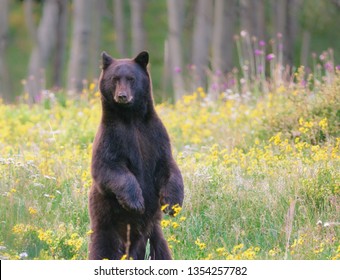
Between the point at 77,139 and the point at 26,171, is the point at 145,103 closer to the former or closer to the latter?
the point at 26,171

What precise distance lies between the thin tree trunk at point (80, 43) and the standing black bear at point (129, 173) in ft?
39.3

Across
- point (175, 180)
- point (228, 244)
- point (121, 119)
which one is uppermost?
point (121, 119)

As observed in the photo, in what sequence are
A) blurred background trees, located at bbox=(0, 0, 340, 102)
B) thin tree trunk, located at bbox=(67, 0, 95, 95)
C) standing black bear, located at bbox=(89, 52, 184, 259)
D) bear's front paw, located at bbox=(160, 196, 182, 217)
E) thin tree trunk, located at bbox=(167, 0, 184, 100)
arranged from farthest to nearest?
1. thin tree trunk, located at bbox=(167, 0, 184, 100)
2. blurred background trees, located at bbox=(0, 0, 340, 102)
3. thin tree trunk, located at bbox=(67, 0, 95, 95)
4. standing black bear, located at bbox=(89, 52, 184, 259)
5. bear's front paw, located at bbox=(160, 196, 182, 217)

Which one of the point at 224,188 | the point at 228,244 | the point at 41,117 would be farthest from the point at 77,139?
the point at 228,244

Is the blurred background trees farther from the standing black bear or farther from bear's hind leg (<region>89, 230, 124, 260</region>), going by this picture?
bear's hind leg (<region>89, 230, 124, 260</region>)

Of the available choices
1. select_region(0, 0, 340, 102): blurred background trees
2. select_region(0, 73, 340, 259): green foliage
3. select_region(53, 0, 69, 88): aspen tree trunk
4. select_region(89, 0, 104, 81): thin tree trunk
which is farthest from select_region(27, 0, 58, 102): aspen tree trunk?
select_region(0, 73, 340, 259): green foliage

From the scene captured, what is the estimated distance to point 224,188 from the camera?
8.55 m

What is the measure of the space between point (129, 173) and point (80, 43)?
12.9m

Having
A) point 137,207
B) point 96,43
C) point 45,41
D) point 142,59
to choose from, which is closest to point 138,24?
point 45,41

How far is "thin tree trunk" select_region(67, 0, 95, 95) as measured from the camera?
63.3ft

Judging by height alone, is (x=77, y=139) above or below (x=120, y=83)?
below

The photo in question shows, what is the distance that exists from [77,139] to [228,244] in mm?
4978

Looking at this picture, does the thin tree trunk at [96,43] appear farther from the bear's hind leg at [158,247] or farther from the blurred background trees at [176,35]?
the bear's hind leg at [158,247]

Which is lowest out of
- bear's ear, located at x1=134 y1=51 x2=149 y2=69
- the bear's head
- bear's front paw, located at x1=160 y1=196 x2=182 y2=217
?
bear's front paw, located at x1=160 y1=196 x2=182 y2=217
